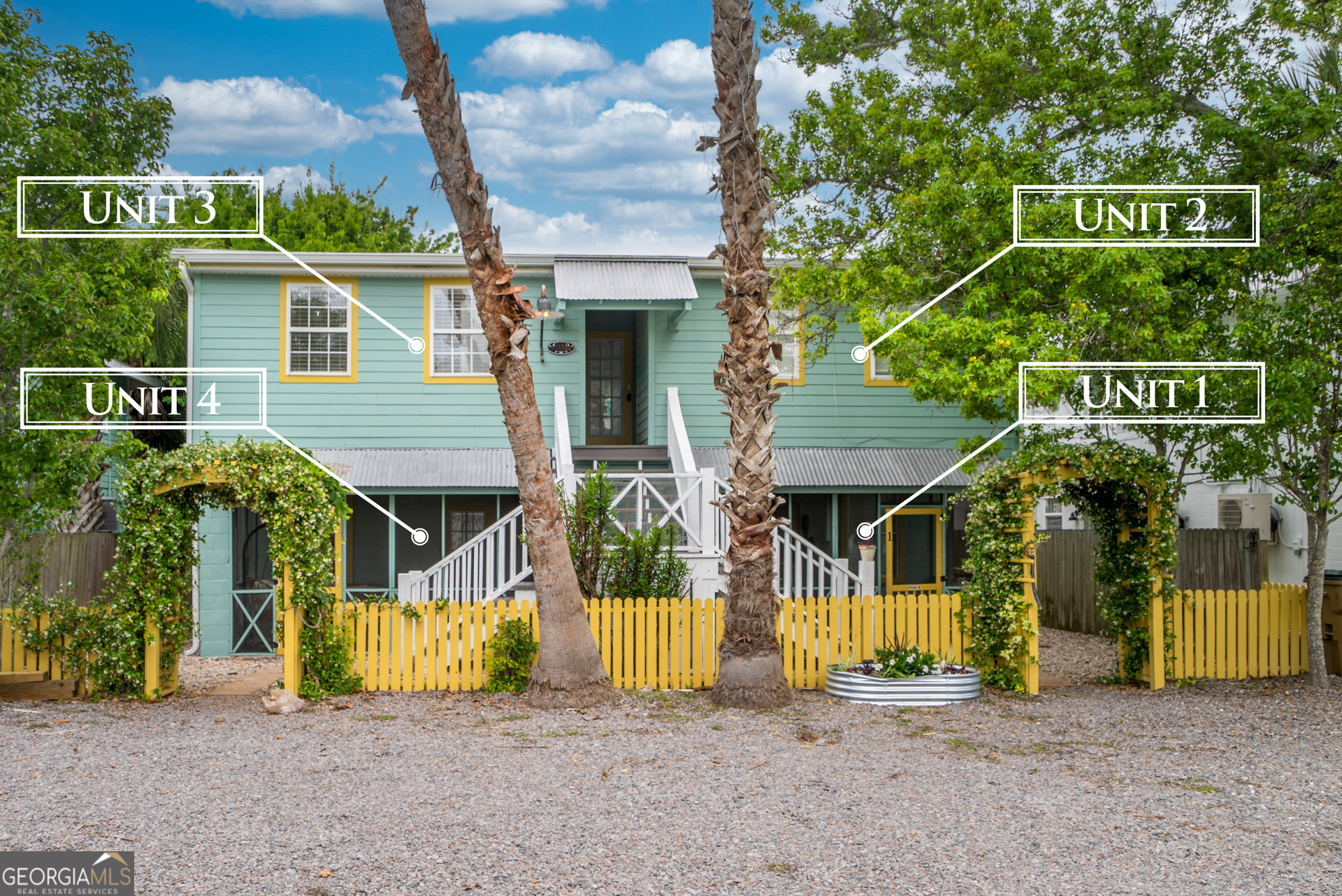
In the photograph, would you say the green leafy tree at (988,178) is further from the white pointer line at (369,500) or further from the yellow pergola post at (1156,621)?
the white pointer line at (369,500)

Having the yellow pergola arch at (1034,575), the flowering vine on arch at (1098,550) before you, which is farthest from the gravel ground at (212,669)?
the yellow pergola arch at (1034,575)

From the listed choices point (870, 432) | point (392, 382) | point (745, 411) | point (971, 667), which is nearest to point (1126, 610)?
point (971, 667)

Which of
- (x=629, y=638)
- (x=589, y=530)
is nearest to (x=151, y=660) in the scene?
(x=589, y=530)

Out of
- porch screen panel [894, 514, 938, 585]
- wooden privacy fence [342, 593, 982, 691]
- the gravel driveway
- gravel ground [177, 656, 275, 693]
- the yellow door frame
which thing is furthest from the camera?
porch screen panel [894, 514, 938, 585]

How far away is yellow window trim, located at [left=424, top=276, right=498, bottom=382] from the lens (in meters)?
14.8

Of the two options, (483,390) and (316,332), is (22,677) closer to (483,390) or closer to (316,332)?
(316,332)

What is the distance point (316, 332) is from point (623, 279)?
4.60 meters

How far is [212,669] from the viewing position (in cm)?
1282

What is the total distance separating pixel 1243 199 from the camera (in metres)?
11.3

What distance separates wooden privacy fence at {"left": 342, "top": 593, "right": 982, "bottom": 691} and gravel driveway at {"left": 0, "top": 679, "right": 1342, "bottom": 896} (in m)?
0.47

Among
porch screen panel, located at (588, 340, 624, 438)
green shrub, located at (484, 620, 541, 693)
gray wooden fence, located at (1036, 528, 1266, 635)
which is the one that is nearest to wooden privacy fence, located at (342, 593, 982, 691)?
green shrub, located at (484, 620, 541, 693)

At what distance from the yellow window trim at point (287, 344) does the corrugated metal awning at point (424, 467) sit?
3.50ft

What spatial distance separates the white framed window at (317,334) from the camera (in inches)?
577

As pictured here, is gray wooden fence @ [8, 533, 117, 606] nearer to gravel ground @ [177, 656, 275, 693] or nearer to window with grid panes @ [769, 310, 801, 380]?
gravel ground @ [177, 656, 275, 693]
